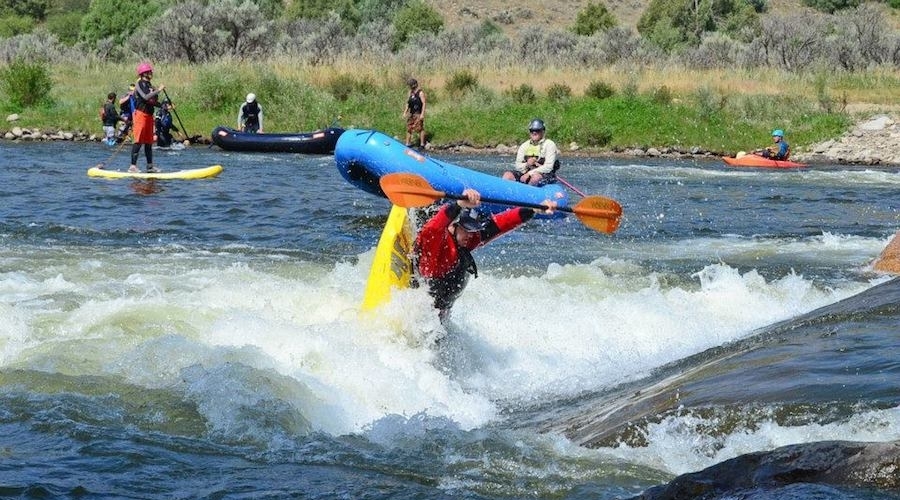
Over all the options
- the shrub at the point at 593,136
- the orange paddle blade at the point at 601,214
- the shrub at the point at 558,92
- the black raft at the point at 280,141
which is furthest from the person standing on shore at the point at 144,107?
the shrub at the point at 558,92

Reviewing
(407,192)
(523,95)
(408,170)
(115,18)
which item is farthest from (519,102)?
(115,18)

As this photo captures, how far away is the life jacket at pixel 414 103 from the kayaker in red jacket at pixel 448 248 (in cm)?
1747

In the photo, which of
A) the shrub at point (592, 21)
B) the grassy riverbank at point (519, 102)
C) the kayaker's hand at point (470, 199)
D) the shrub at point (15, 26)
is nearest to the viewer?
the kayaker's hand at point (470, 199)

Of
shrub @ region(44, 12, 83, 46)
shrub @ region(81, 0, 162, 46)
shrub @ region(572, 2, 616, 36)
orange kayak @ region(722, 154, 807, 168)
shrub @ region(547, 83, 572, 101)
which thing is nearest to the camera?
orange kayak @ region(722, 154, 807, 168)

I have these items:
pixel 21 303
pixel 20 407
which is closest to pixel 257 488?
pixel 20 407

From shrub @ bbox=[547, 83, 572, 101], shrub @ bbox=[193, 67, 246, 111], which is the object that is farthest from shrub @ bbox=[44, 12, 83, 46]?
shrub @ bbox=[547, 83, 572, 101]

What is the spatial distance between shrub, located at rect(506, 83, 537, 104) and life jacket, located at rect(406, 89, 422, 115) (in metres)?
4.28

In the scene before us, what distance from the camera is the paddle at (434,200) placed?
25.5ft

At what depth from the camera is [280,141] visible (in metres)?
23.5

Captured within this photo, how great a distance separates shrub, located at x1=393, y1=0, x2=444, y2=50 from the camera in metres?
47.0

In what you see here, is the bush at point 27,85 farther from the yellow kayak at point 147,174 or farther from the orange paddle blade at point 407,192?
the orange paddle blade at point 407,192

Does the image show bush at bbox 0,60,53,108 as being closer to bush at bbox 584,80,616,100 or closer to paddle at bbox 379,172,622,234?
bush at bbox 584,80,616,100

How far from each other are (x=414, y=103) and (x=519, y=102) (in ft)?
14.5

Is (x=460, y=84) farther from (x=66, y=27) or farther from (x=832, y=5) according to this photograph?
(x=832, y=5)
